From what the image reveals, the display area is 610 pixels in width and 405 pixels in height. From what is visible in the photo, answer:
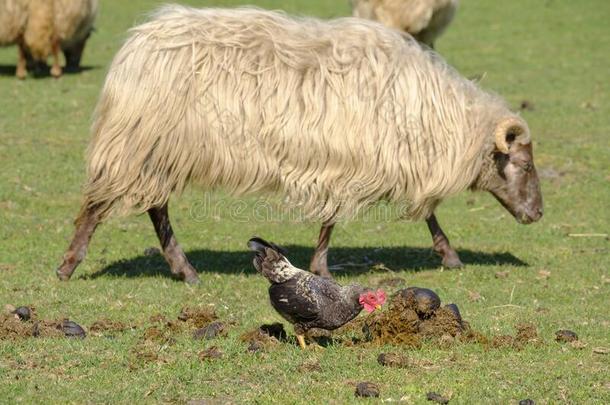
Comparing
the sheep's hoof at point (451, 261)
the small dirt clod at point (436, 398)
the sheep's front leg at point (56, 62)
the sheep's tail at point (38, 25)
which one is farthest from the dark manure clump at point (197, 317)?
the sheep's front leg at point (56, 62)

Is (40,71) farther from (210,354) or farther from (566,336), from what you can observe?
(566,336)

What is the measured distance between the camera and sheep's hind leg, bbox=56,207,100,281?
368 inches

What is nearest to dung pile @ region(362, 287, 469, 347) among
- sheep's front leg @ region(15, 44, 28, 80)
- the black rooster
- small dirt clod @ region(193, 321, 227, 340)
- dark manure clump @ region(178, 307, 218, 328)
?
the black rooster

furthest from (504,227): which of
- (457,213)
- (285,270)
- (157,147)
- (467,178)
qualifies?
(285,270)

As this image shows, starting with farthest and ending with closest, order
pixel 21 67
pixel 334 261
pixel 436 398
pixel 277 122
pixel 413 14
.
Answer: pixel 21 67 → pixel 413 14 → pixel 334 261 → pixel 277 122 → pixel 436 398

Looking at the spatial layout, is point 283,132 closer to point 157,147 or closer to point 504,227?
point 157,147

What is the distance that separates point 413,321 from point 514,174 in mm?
3224

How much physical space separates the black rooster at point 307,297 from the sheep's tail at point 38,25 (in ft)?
39.3

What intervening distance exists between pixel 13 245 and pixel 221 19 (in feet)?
9.63

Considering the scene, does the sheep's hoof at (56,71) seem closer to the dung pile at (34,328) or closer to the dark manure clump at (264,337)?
the dung pile at (34,328)

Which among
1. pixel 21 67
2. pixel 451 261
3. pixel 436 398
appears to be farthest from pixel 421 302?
pixel 21 67

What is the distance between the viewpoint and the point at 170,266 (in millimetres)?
9602

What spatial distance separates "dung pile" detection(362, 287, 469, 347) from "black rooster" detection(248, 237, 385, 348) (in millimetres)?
276

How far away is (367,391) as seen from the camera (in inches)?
244
